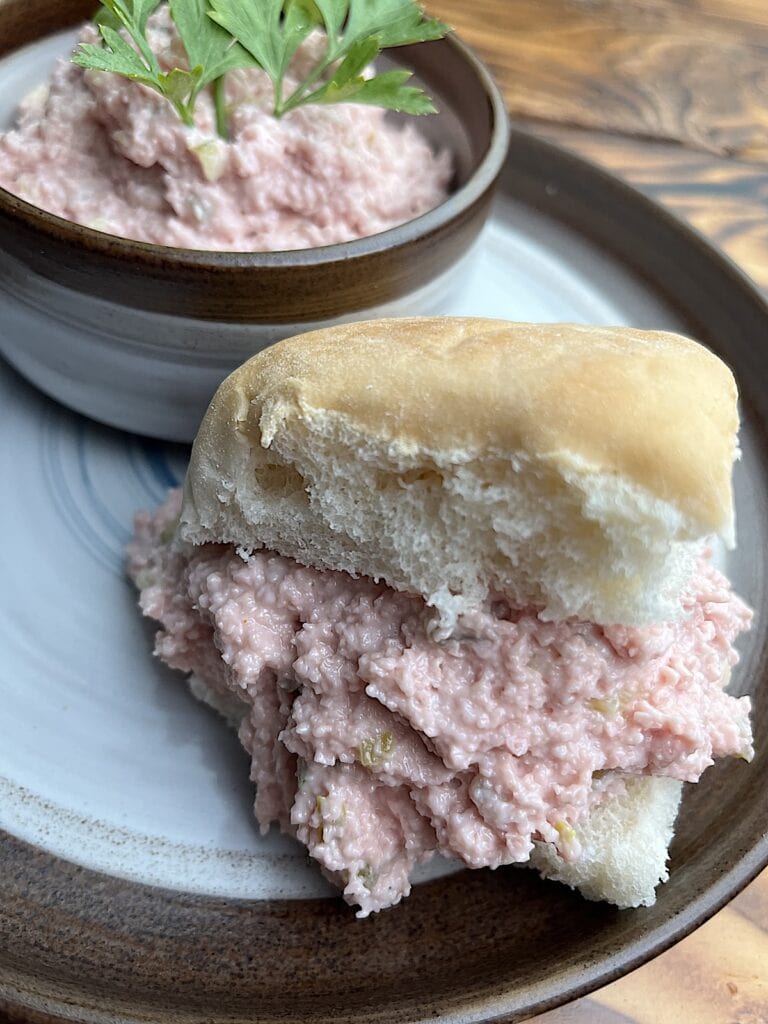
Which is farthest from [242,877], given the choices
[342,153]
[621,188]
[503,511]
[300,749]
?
[621,188]

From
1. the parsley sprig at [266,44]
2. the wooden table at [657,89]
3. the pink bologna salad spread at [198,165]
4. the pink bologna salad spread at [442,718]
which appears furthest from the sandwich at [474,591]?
the wooden table at [657,89]

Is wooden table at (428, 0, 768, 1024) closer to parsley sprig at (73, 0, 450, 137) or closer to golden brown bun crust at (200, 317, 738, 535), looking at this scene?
parsley sprig at (73, 0, 450, 137)

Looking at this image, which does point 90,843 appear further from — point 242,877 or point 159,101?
point 159,101

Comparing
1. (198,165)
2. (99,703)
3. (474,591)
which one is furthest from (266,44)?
(99,703)

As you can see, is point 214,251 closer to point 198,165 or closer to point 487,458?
point 198,165

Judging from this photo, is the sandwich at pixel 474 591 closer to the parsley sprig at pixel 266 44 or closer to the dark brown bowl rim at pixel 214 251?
the dark brown bowl rim at pixel 214 251

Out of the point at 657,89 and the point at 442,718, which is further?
the point at 657,89
